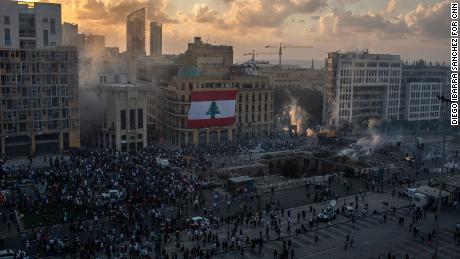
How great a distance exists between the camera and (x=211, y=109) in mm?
86812

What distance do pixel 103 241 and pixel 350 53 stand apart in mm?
91307

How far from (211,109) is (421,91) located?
6391 centimetres

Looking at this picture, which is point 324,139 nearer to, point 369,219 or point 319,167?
point 319,167

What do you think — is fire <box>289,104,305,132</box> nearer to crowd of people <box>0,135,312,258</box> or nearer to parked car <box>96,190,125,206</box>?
crowd of people <box>0,135,312,258</box>

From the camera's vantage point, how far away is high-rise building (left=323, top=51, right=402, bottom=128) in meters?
113

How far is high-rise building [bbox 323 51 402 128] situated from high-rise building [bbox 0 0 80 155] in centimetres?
6093

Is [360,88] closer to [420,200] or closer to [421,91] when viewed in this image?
[421,91]

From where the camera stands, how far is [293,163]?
7606cm

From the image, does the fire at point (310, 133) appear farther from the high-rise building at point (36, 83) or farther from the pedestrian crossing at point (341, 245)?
the pedestrian crossing at point (341, 245)

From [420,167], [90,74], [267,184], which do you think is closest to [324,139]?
[420,167]

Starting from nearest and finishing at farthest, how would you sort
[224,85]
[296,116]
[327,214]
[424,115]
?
[327,214]
[224,85]
[296,116]
[424,115]

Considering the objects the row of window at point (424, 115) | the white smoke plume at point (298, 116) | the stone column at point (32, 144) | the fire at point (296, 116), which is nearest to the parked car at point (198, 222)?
the stone column at point (32, 144)

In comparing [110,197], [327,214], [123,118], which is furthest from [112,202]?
[123,118]

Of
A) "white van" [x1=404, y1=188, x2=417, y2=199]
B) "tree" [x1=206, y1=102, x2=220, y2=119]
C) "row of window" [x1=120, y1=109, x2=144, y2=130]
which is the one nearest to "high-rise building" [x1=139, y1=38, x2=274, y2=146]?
"tree" [x1=206, y1=102, x2=220, y2=119]
